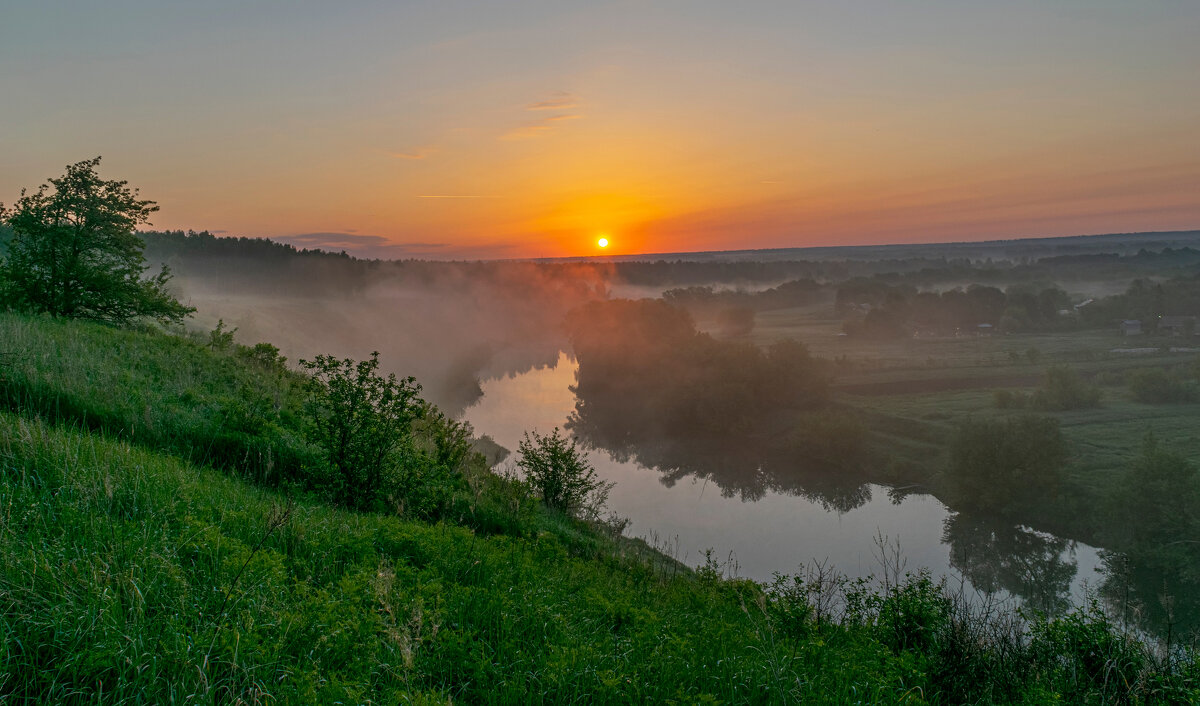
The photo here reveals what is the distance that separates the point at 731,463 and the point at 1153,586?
102 ft

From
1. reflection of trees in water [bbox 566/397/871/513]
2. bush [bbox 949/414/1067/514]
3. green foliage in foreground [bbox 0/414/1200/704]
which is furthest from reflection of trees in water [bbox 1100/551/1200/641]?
green foliage in foreground [bbox 0/414/1200/704]

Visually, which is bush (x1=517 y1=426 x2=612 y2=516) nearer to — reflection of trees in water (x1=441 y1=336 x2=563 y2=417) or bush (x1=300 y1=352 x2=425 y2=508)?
bush (x1=300 y1=352 x2=425 y2=508)

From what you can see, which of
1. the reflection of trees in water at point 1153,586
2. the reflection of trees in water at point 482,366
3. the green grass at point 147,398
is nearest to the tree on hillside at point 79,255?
the green grass at point 147,398

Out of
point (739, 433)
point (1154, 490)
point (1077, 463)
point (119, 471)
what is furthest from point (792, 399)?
point (119, 471)

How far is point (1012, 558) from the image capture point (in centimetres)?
4084

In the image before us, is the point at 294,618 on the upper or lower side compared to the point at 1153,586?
upper

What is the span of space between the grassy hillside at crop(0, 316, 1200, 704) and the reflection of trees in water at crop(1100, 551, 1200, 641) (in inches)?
1424

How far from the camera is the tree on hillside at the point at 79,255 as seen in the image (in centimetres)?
1661

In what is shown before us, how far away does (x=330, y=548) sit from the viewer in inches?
232

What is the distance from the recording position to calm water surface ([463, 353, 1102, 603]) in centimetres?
3797

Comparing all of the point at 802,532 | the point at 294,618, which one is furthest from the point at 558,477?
the point at 802,532

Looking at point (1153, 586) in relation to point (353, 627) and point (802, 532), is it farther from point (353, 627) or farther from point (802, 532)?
point (353, 627)

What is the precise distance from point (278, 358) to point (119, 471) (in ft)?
53.3

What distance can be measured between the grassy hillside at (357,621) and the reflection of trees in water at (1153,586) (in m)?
36.2
